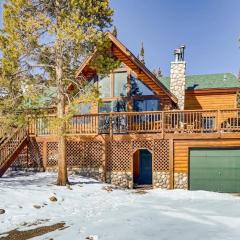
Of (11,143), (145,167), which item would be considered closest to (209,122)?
(145,167)

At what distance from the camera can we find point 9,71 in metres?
15.9

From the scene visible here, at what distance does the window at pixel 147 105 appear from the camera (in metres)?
21.9

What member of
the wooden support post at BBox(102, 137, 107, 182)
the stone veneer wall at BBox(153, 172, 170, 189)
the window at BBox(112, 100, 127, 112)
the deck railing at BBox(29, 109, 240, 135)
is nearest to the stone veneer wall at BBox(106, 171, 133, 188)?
the wooden support post at BBox(102, 137, 107, 182)

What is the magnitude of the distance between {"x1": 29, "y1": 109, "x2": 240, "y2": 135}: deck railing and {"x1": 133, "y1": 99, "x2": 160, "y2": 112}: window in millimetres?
849

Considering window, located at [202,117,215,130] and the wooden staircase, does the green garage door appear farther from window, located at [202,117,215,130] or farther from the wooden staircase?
the wooden staircase

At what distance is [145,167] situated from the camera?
22438 mm

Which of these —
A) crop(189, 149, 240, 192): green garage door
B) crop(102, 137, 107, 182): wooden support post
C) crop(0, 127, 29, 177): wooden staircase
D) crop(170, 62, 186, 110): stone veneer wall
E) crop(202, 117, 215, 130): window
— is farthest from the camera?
crop(170, 62, 186, 110): stone veneer wall

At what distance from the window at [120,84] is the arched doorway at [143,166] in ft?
12.3

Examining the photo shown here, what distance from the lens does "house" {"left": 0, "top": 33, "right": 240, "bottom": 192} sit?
63.4 ft

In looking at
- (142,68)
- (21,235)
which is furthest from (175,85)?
(21,235)

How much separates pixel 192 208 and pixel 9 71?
9.64m

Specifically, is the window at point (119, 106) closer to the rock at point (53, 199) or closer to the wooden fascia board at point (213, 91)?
the wooden fascia board at point (213, 91)

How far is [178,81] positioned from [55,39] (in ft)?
34.2

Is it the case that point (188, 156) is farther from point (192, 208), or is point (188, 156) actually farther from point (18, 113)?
point (18, 113)
